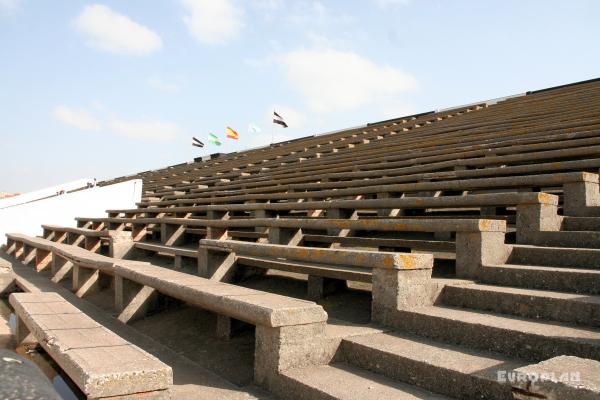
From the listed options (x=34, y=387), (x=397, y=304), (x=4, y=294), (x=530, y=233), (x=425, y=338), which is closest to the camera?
(x=34, y=387)

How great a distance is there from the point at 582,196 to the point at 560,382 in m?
2.57

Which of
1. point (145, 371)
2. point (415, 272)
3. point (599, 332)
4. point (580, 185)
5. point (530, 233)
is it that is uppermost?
point (580, 185)

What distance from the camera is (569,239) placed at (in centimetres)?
324

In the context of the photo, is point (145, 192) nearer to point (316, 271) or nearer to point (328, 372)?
point (316, 271)

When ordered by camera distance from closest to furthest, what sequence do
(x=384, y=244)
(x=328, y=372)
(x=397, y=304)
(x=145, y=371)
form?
(x=145, y=371) → (x=328, y=372) → (x=397, y=304) → (x=384, y=244)

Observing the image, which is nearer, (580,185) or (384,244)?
(580,185)

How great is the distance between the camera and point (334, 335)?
266 centimetres

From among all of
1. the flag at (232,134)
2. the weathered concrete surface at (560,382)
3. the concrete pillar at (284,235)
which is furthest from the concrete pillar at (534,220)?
the flag at (232,134)

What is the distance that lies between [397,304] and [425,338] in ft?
0.86

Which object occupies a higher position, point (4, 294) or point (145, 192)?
point (145, 192)

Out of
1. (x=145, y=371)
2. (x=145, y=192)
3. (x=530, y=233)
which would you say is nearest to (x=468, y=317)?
(x=530, y=233)

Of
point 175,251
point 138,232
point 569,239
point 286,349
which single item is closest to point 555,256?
point 569,239

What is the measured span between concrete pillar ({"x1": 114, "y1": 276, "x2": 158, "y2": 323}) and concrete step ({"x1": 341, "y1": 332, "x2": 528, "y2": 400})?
7.72 feet

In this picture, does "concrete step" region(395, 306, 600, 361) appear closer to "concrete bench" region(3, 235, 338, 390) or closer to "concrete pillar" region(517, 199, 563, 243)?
"concrete bench" region(3, 235, 338, 390)
